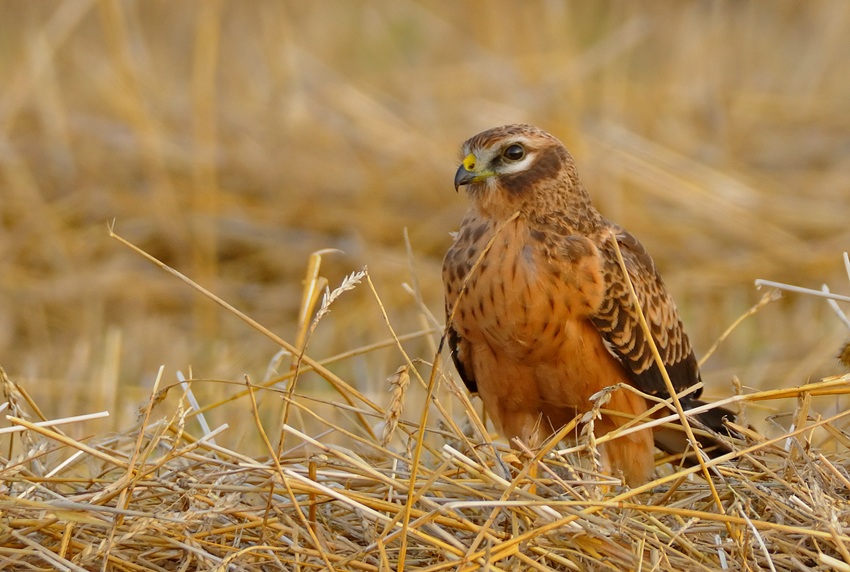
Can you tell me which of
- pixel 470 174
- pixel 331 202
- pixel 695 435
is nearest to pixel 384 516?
pixel 470 174

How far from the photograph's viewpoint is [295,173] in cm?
881

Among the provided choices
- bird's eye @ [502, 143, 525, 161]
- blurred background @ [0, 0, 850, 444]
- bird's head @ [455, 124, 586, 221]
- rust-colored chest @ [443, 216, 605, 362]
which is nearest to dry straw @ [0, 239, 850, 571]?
rust-colored chest @ [443, 216, 605, 362]

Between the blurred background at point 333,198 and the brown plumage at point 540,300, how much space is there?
1.77 m

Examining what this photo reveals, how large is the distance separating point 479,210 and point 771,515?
55.4 inches

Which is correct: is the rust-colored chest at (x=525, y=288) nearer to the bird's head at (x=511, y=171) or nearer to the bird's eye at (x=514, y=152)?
the bird's head at (x=511, y=171)

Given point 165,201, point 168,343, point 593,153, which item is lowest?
point 168,343

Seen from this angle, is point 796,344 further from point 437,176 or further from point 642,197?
point 437,176

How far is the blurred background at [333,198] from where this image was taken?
7109 mm

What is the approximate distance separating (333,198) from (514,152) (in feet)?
15.6

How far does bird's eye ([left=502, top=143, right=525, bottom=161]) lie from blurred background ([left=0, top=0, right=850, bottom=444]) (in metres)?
2.01

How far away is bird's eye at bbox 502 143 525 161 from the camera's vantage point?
13.5ft

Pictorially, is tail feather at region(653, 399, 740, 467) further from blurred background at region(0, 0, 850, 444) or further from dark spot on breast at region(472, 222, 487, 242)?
blurred background at region(0, 0, 850, 444)

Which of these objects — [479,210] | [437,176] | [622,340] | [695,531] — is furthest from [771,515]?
[437,176]

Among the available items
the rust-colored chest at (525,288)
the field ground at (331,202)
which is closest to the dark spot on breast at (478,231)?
the rust-colored chest at (525,288)
